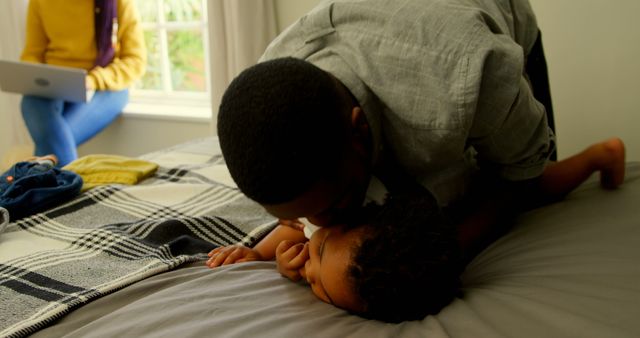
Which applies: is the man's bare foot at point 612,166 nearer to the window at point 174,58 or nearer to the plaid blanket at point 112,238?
the plaid blanket at point 112,238

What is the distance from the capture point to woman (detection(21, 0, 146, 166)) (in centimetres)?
253

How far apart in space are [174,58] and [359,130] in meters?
2.57

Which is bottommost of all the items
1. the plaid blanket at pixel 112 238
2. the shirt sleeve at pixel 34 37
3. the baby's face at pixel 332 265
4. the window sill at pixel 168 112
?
the window sill at pixel 168 112

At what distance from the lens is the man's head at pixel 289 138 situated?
602mm

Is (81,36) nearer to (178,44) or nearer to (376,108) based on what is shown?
(178,44)

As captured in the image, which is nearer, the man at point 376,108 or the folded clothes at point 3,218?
the man at point 376,108

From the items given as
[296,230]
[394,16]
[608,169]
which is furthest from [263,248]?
[608,169]

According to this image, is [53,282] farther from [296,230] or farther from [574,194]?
[574,194]

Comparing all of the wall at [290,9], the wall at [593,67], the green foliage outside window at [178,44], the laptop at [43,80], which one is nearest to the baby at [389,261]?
the wall at [593,67]

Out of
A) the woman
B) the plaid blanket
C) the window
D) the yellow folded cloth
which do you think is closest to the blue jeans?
the woman

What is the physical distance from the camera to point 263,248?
97 cm

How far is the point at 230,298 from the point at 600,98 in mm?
1402

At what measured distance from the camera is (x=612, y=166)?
105 centimetres

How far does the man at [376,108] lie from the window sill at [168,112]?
188 centimetres
